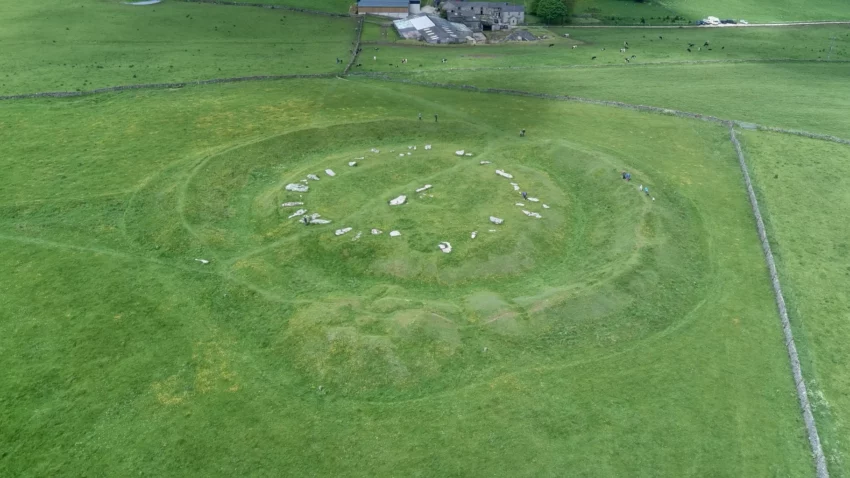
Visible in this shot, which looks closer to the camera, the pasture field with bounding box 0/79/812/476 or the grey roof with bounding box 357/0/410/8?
the pasture field with bounding box 0/79/812/476

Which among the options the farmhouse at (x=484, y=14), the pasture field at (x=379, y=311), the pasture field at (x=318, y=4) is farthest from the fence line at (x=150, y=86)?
the pasture field at (x=318, y=4)

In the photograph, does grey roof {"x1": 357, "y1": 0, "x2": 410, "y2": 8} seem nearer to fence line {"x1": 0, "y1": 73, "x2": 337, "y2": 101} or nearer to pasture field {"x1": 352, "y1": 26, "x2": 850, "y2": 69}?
pasture field {"x1": 352, "y1": 26, "x2": 850, "y2": 69}

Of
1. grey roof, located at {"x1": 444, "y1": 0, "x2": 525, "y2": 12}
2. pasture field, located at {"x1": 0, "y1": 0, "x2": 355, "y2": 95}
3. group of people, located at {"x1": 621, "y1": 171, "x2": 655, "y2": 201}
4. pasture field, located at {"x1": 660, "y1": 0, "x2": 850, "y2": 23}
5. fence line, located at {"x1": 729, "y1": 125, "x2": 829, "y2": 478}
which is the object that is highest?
pasture field, located at {"x1": 660, "y1": 0, "x2": 850, "y2": 23}

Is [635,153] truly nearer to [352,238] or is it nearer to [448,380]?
[352,238]

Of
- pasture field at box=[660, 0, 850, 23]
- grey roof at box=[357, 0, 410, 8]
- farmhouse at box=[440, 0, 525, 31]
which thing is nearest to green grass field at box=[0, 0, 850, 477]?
farmhouse at box=[440, 0, 525, 31]

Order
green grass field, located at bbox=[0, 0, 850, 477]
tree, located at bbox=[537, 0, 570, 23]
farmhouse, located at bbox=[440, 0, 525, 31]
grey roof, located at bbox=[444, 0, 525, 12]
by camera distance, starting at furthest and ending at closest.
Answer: tree, located at bbox=[537, 0, 570, 23]
grey roof, located at bbox=[444, 0, 525, 12]
farmhouse, located at bbox=[440, 0, 525, 31]
green grass field, located at bbox=[0, 0, 850, 477]
